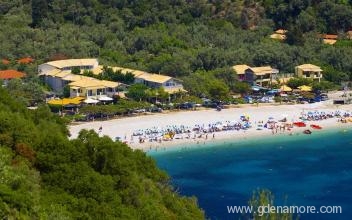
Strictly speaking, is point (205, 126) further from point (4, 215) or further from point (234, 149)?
point (4, 215)

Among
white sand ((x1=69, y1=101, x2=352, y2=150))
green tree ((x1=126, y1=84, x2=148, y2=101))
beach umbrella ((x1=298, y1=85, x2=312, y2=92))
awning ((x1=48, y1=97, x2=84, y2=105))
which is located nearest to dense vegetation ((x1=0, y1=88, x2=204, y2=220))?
white sand ((x1=69, y1=101, x2=352, y2=150))

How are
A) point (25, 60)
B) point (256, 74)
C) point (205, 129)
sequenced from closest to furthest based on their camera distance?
point (205, 129) → point (256, 74) → point (25, 60)

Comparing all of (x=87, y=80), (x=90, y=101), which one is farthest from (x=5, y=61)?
(x=90, y=101)

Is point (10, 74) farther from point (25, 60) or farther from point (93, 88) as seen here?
point (93, 88)

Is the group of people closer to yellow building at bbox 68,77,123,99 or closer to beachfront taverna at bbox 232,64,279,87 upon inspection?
yellow building at bbox 68,77,123,99

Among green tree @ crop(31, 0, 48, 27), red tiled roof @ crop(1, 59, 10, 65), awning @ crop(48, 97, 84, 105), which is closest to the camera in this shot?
awning @ crop(48, 97, 84, 105)

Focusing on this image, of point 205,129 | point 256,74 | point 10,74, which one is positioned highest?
point 256,74
